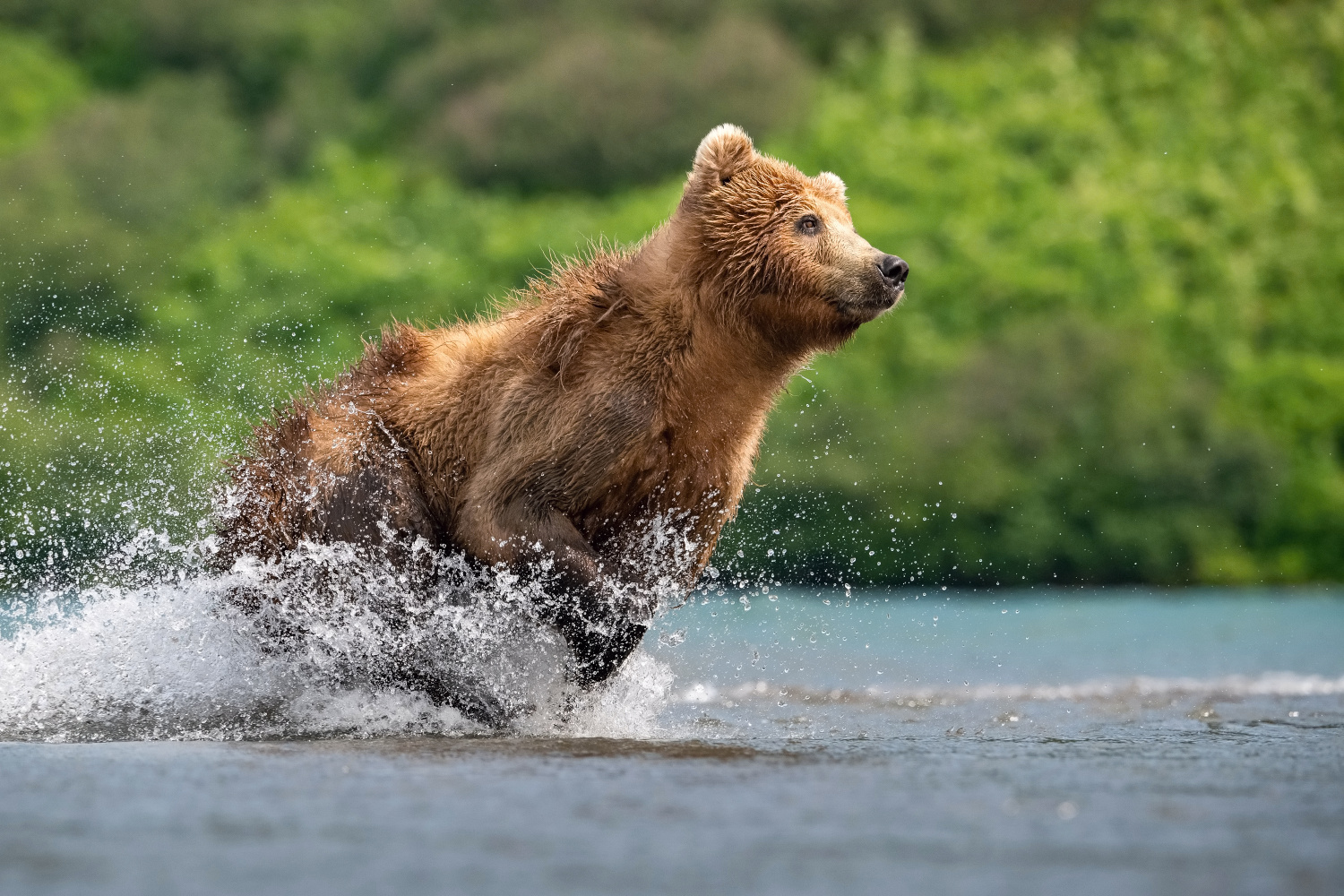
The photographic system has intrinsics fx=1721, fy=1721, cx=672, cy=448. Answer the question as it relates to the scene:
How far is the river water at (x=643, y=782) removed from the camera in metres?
3.96

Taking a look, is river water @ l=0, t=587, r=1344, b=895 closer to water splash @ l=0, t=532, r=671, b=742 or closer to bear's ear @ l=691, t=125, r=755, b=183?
water splash @ l=0, t=532, r=671, b=742

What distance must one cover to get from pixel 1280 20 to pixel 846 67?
26.3ft

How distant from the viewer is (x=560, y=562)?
251 inches

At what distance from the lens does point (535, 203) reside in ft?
82.5

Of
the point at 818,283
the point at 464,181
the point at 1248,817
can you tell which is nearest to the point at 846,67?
the point at 464,181

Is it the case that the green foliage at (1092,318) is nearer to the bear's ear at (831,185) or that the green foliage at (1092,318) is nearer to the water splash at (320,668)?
the bear's ear at (831,185)

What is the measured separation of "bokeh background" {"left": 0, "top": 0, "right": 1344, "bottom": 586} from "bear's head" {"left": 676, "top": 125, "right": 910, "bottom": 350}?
8534 millimetres

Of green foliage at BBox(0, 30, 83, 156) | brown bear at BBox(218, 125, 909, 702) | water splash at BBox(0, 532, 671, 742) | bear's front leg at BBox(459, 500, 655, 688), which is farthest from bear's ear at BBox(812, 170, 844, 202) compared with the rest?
green foliage at BBox(0, 30, 83, 156)

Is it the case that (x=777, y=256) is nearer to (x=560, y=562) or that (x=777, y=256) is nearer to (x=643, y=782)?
(x=560, y=562)

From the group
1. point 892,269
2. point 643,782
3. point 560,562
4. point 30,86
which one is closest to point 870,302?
point 892,269

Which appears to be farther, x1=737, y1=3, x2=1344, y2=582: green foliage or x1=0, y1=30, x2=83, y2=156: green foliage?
x1=0, y1=30, x2=83, y2=156: green foliage

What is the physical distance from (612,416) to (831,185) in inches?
58.8

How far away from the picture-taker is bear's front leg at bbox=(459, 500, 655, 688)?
21.0ft

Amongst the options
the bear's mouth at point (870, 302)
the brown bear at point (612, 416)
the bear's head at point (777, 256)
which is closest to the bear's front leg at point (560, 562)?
the brown bear at point (612, 416)
